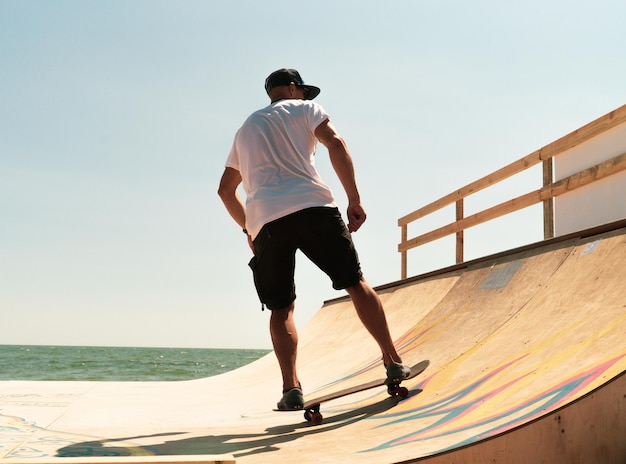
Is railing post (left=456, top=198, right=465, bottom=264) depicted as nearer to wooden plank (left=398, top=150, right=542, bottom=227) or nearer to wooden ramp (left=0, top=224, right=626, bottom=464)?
wooden plank (left=398, top=150, right=542, bottom=227)

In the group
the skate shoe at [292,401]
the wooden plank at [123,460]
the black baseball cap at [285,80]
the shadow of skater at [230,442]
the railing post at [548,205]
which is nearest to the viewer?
the wooden plank at [123,460]

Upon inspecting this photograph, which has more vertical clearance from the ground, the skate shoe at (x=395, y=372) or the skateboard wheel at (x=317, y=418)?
the skate shoe at (x=395, y=372)

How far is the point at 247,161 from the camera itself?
305 centimetres

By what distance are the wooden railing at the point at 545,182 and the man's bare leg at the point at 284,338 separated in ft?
11.2

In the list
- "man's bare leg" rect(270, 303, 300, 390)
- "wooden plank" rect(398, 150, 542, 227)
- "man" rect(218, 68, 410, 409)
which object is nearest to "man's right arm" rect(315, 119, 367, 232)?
"man" rect(218, 68, 410, 409)

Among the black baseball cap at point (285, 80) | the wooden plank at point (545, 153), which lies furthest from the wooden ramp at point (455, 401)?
the black baseball cap at point (285, 80)

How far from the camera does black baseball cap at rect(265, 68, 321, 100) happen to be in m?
3.20

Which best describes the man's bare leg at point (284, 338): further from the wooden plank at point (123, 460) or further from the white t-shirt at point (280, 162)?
the wooden plank at point (123, 460)

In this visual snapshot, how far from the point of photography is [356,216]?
293cm

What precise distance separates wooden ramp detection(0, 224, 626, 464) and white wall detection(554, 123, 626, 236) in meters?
1.22

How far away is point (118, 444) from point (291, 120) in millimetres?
1671

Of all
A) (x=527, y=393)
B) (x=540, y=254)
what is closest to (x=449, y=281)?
(x=540, y=254)

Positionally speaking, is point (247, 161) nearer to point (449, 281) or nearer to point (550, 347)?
point (550, 347)

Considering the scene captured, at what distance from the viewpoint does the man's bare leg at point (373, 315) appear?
2.90 meters
